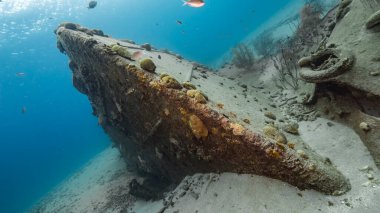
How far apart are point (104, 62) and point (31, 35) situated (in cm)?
4031

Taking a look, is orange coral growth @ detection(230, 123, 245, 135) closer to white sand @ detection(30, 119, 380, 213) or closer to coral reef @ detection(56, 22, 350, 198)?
coral reef @ detection(56, 22, 350, 198)

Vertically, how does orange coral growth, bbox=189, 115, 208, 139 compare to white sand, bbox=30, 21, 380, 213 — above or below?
above

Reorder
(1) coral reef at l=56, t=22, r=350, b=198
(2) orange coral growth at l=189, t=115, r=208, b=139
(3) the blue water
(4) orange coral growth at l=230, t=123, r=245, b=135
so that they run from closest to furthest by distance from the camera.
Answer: (1) coral reef at l=56, t=22, r=350, b=198
(4) orange coral growth at l=230, t=123, r=245, b=135
(2) orange coral growth at l=189, t=115, r=208, b=139
(3) the blue water

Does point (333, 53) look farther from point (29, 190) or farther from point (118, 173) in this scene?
point (29, 190)

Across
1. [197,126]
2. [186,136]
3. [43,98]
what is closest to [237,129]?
[197,126]

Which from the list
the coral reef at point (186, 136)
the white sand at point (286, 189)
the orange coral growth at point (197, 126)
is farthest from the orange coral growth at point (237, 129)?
the orange coral growth at point (197, 126)

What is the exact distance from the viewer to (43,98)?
225ft

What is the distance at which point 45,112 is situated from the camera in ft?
221

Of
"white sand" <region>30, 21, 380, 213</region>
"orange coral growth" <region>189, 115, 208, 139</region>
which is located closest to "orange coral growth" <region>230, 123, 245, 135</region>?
"white sand" <region>30, 21, 380, 213</region>

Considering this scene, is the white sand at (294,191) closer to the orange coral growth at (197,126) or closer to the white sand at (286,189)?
the white sand at (286,189)

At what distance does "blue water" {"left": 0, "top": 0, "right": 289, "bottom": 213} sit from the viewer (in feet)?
97.1

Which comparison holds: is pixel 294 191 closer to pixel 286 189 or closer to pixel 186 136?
pixel 286 189

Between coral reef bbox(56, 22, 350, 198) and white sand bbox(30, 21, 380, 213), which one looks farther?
coral reef bbox(56, 22, 350, 198)

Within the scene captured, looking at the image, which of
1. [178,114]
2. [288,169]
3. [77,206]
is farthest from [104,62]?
[77,206]
